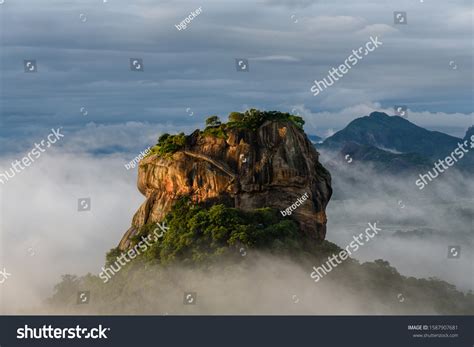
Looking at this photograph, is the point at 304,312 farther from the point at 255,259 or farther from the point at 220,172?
the point at 220,172

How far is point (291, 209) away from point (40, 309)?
19.7 m

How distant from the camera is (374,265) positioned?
6844 cm

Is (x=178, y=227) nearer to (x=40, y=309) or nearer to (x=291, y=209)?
(x=291, y=209)

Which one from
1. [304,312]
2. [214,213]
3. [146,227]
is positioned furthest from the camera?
[146,227]

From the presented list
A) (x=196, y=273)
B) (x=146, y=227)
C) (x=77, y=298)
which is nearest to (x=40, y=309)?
(x=77, y=298)

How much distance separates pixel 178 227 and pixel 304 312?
1082 centimetres

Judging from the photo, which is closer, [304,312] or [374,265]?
[304,312]

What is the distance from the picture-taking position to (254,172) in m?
67.6

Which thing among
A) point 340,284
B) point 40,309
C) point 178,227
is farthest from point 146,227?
point 340,284

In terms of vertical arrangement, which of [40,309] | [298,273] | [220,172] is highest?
[220,172]

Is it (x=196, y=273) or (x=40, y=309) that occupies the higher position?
(x=196, y=273)

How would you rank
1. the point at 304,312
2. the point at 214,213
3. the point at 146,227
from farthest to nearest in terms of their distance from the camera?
the point at 146,227, the point at 214,213, the point at 304,312

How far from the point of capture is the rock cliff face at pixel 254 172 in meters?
67.6

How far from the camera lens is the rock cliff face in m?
67.6
